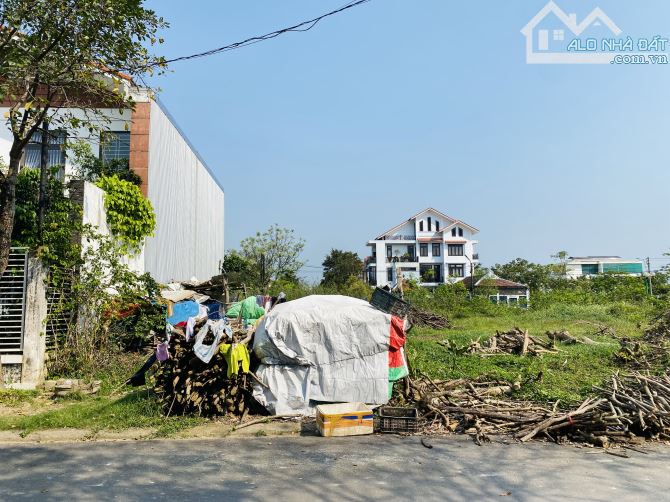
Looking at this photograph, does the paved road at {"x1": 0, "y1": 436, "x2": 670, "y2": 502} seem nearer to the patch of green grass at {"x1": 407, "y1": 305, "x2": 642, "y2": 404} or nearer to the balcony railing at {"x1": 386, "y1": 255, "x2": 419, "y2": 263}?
the patch of green grass at {"x1": 407, "y1": 305, "x2": 642, "y2": 404}

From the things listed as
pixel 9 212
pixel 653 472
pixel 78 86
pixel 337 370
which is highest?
pixel 78 86

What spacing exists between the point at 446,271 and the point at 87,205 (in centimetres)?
5779

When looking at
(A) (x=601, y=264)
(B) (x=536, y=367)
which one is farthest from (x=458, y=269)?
(B) (x=536, y=367)

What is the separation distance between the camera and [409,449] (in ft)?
21.8

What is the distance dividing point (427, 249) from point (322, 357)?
60.0m

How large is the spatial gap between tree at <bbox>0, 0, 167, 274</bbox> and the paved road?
516 centimetres

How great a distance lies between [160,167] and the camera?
1891 cm

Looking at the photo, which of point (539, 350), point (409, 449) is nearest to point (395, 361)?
point (409, 449)

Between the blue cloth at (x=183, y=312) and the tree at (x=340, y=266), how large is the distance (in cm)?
4513

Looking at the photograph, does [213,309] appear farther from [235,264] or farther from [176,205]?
[235,264]

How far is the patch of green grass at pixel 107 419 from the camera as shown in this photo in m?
7.75

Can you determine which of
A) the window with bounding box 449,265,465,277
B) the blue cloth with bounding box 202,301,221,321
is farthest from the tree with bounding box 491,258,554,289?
the blue cloth with bounding box 202,301,221,321

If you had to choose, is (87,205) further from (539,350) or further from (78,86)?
(539,350)

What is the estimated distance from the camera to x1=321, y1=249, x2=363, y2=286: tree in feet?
193
